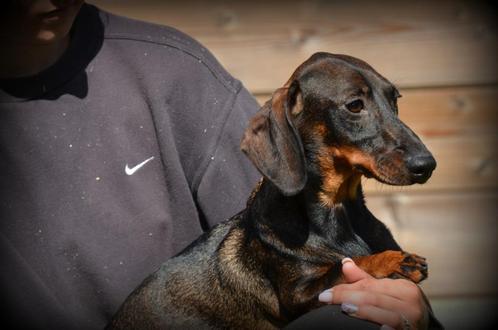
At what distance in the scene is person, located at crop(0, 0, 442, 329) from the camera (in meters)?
2.81

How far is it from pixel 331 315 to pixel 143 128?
36.6 inches

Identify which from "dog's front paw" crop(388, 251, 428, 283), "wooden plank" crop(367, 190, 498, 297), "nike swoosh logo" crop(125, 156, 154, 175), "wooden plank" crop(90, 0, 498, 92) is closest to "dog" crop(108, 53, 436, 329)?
"dog's front paw" crop(388, 251, 428, 283)

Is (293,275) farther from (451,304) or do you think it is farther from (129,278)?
(451,304)

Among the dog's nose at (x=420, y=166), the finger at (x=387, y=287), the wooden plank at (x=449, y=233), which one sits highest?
the dog's nose at (x=420, y=166)

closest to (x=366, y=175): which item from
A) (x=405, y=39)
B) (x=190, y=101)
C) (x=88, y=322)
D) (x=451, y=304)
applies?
(x=190, y=101)

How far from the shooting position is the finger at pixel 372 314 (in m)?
2.38

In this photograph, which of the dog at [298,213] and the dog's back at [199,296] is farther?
the dog's back at [199,296]

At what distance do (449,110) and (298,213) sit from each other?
74.7 inches

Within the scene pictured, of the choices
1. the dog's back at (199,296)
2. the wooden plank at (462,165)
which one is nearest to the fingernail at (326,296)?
the dog's back at (199,296)

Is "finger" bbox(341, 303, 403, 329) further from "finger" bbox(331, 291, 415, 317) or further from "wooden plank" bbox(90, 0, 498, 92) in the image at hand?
"wooden plank" bbox(90, 0, 498, 92)

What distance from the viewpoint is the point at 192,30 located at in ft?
14.1

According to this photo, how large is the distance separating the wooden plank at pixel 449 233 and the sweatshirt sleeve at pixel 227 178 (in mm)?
1545

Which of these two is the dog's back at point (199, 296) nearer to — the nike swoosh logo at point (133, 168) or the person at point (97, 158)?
the person at point (97, 158)

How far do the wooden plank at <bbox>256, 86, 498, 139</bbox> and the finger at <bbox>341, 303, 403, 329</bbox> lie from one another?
206 cm
